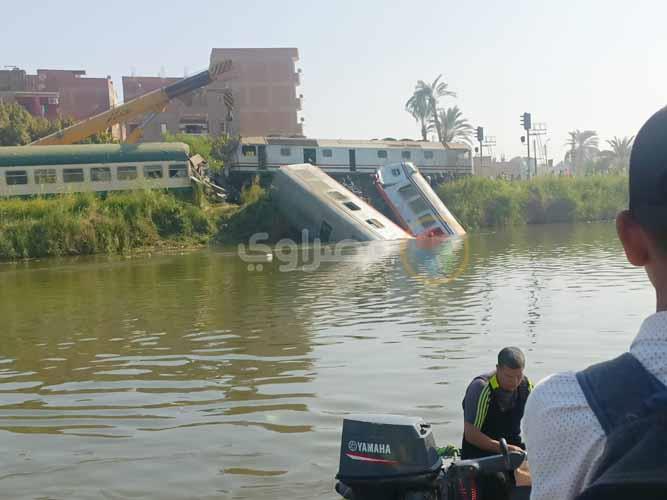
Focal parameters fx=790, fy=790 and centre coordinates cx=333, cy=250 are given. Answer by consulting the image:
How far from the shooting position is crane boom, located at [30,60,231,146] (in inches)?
1870

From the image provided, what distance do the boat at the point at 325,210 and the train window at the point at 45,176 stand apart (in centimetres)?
1089

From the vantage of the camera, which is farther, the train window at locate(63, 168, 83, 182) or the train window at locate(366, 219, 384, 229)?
the train window at locate(63, 168, 83, 182)

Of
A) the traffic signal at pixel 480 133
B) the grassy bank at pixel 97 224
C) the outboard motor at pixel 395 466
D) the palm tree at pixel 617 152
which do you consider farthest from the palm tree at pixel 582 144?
the outboard motor at pixel 395 466

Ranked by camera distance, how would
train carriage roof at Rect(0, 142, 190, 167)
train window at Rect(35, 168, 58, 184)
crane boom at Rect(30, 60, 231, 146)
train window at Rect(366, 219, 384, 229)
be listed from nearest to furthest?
train window at Rect(366, 219, 384, 229), train carriage roof at Rect(0, 142, 190, 167), train window at Rect(35, 168, 58, 184), crane boom at Rect(30, 60, 231, 146)

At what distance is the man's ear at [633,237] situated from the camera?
51.4 inches

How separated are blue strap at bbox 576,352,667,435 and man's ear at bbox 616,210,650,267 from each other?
191 mm

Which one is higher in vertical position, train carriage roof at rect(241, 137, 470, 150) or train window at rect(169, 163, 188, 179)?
train carriage roof at rect(241, 137, 470, 150)

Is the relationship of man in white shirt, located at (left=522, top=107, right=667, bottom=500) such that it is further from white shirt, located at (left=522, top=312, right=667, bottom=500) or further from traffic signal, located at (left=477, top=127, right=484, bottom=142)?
traffic signal, located at (left=477, top=127, right=484, bottom=142)

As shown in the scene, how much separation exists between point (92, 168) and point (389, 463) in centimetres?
3821

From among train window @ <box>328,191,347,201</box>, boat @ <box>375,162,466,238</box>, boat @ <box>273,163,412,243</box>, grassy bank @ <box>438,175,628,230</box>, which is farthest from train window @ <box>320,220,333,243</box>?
grassy bank @ <box>438,175,628,230</box>

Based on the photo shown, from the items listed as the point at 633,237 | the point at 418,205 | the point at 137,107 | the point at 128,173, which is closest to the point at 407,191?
the point at 418,205

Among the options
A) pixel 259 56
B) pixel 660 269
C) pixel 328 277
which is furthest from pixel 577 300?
pixel 259 56

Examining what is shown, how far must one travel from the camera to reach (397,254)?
28484 millimetres

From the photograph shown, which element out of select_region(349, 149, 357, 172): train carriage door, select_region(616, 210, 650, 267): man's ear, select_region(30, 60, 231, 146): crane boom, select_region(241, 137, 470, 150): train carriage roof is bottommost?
select_region(616, 210, 650, 267): man's ear
